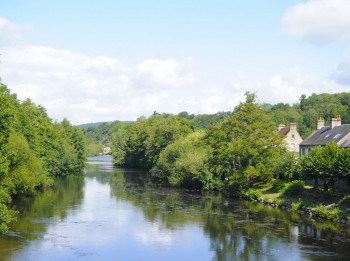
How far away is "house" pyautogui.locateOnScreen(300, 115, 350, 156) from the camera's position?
45.8 metres

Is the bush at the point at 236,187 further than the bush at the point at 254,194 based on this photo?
Yes

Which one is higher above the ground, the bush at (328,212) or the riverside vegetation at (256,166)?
the riverside vegetation at (256,166)

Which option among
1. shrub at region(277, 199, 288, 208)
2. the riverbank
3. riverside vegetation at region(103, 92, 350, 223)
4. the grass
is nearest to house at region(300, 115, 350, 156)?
riverside vegetation at region(103, 92, 350, 223)

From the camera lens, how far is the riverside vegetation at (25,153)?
21969mm

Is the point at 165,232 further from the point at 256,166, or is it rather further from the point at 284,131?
the point at 284,131

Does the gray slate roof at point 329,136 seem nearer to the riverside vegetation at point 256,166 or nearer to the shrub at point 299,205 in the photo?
the riverside vegetation at point 256,166

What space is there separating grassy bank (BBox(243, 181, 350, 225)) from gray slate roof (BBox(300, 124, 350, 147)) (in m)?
9.24

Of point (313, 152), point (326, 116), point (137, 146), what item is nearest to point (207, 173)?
point (313, 152)

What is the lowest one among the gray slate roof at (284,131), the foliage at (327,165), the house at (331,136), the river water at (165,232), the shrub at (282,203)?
the river water at (165,232)

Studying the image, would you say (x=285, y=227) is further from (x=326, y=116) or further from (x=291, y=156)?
(x=326, y=116)

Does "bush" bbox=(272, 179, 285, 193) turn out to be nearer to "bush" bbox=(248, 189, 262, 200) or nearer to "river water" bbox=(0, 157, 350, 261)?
"bush" bbox=(248, 189, 262, 200)

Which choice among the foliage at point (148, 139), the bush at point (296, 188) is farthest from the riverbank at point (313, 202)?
the foliage at point (148, 139)

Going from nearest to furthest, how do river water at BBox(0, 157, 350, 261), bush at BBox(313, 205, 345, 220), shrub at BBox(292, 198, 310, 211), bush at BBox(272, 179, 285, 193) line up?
river water at BBox(0, 157, 350, 261) < bush at BBox(313, 205, 345, 220) < shrub at BBox(292, 198, 310, 211) < bush at BBox(272, 179, 285, 193)

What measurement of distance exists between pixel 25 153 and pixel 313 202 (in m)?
29.2
